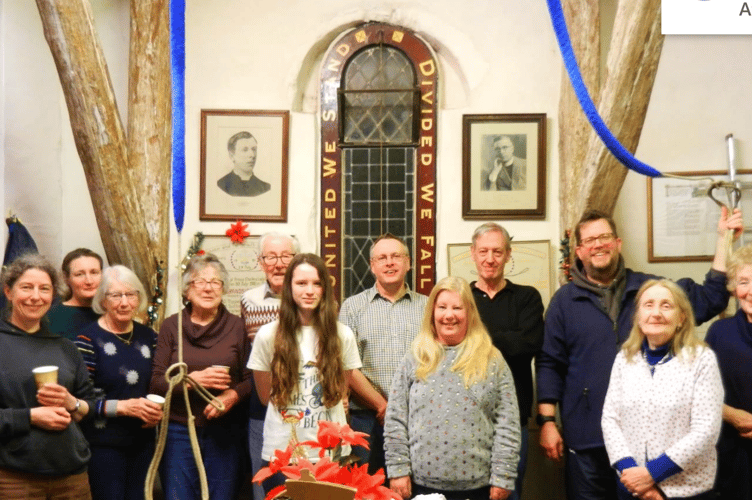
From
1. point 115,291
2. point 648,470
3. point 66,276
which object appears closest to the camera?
point 648,470

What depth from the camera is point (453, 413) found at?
120 inches

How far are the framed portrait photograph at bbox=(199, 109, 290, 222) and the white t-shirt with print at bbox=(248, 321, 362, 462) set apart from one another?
1.81 m

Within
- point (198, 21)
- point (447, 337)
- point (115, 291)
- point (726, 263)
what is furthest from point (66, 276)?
point (726, 263)

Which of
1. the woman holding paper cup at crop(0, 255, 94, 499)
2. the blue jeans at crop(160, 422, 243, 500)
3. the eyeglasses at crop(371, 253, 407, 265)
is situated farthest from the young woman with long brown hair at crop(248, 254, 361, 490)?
the woman holding paper cup at crop(0, 255, 94, 499)

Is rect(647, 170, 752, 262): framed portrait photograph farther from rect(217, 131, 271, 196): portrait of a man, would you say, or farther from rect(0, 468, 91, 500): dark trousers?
rect(0, 468, 91, 500): dark trousers

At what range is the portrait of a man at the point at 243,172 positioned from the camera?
495cm

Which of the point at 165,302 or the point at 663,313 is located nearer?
the point at 663,313

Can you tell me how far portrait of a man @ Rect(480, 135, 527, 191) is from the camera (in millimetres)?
4852

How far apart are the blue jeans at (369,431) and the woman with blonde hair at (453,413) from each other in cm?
38

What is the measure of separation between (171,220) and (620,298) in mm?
2676

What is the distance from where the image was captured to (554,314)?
3.44m

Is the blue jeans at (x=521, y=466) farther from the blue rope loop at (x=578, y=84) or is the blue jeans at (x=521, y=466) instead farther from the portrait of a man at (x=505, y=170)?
the portrait of a man at (x=505, y=170)

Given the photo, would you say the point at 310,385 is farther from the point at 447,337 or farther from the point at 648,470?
the point at 648,470

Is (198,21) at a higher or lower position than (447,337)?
higher
